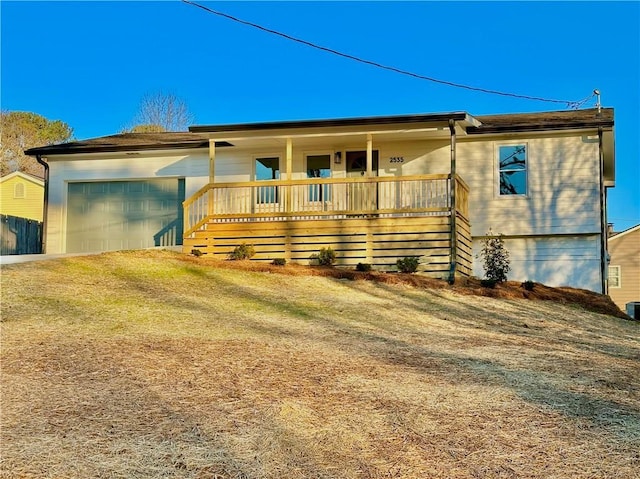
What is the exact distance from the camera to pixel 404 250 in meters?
14.0

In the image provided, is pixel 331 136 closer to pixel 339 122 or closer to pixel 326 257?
pixel 339 122

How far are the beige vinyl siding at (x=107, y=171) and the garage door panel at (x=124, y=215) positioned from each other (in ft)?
0.60

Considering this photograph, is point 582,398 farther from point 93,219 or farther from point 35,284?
point 93,219

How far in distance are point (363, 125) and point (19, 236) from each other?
34.1 ft

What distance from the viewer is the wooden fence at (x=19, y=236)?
1781 centimetres

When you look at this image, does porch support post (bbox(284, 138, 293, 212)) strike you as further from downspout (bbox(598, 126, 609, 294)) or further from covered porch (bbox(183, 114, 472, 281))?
downspout (bbox(598, 126, 609, 294))

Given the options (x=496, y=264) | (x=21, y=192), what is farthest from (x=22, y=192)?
(x=496, y=264)

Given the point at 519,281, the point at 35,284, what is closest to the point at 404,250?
the point at 519,281

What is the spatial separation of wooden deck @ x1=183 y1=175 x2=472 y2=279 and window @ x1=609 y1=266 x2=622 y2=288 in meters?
14.2

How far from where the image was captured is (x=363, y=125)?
14570mm

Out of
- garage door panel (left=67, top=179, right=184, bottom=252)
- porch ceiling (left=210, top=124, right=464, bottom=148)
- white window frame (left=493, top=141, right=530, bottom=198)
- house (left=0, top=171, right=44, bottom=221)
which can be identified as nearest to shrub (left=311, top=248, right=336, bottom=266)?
porch ceiling (left=210, top=124, right=464, bottom=148)

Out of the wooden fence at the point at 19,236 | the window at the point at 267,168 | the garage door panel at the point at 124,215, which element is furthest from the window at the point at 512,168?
the wooden fence at the point at 19,236

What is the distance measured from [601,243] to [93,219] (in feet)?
42.8

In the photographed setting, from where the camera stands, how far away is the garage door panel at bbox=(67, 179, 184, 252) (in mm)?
17578
